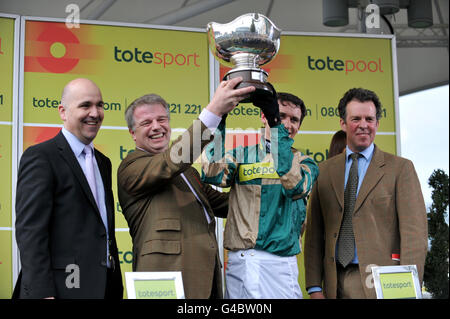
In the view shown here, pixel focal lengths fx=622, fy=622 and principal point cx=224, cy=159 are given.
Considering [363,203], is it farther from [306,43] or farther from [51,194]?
[306,43]

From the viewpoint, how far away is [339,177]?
119 inches

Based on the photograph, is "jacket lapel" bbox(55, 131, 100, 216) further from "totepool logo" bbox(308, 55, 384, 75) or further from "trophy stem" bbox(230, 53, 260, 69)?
"totepool logo" bbox(308, 55, 384, 75)

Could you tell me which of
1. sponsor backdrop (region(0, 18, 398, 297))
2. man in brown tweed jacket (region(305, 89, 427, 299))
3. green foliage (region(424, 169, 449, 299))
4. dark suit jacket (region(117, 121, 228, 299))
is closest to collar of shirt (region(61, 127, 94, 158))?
dark suit jacket (region(117, 121, 228, 299))

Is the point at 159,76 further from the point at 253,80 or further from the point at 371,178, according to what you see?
the point at 253,80

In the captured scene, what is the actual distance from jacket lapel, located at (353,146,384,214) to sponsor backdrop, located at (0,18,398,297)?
37.0 inches

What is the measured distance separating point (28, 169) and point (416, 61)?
28.0ft

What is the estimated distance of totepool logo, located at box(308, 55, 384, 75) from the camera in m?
4.68

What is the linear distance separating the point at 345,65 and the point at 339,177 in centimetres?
192

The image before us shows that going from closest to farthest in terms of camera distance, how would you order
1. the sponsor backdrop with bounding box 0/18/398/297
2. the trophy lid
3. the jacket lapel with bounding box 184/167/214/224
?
1. the trophy lid
2. the jacket lapel with bounding box 184/167/214/224
3. the sponsor backdrop with bounding box 0/18/398/297

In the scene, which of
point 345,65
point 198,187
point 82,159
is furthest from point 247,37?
point 345,65

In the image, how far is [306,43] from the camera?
15.4 feet

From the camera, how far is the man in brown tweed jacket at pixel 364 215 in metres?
2.74

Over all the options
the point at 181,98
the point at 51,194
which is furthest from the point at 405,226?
the point at 181,98

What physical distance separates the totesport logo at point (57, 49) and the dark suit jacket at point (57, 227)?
6.44 ft
